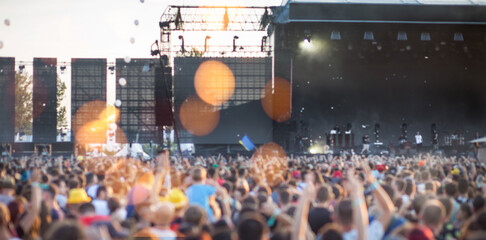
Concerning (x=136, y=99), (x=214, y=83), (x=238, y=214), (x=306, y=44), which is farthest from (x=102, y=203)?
(x=306, y=44)

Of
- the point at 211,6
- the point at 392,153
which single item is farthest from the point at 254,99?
the point at 392,153

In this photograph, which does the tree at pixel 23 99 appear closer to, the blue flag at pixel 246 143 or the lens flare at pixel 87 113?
the lens flare at pixel 87 113

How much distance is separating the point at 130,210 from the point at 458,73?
32051mm

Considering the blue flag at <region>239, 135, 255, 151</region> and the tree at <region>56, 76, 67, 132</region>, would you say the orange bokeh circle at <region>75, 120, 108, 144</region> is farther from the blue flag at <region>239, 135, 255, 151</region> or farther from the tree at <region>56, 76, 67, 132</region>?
the tree at <region>56, 76, 67, 132</region>

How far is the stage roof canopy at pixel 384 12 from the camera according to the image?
32.2 meters

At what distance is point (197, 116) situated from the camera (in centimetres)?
3253

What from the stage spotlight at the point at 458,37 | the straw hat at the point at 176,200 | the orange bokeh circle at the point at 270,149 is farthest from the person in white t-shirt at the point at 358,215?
the stage spotlight at the point at 458,37

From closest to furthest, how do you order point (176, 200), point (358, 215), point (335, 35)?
point (358, 215)
point (176, 200)
point (335, 35)

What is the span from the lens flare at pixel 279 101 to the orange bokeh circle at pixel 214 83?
6.16 feet

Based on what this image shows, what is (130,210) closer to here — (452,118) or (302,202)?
(302,202)

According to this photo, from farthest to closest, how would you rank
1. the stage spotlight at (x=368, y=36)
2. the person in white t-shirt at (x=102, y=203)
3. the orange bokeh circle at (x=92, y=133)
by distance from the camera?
the stage spotlight at (x=368, y=36) → the orange bokeh circle at (x=92, y=133) → the person in white t-shirt at (x=102, y=203)

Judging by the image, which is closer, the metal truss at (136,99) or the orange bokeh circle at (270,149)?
the orange bokeh circle at (270,149)

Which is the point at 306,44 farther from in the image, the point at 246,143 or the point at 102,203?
the point at 102,203

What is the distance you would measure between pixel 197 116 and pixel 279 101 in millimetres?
4230
